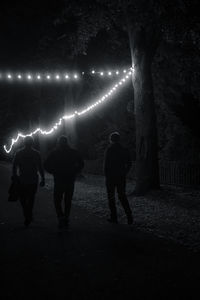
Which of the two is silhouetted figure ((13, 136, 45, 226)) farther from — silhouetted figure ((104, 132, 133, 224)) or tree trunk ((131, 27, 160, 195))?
tree trunk ((131, 27, 160, 195))

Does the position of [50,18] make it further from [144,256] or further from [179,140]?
[144,256]

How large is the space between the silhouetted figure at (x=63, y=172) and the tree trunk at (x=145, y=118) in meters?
8.20

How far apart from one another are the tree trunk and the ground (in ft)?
18.0

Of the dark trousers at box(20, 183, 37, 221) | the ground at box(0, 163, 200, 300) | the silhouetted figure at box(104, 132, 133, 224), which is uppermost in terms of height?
the silhouetted figure at box(104, 132, 133, 224)

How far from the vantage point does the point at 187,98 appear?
21.9 meters

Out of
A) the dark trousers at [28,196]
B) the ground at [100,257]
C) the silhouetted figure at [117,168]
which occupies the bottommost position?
the ground at [100,257]

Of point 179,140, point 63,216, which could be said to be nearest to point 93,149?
point 179,140

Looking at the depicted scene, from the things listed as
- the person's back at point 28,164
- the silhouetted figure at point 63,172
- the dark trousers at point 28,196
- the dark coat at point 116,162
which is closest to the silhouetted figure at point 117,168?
the dark coat at point 116,162

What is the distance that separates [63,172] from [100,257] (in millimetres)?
3164

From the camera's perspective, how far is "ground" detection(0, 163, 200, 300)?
5.31m

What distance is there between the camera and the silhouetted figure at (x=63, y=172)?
977 cm

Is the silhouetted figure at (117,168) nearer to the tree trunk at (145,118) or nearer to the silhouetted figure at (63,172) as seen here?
the silhouetted figure at (63,172)

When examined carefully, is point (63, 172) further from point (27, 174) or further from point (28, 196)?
point (28, 196)

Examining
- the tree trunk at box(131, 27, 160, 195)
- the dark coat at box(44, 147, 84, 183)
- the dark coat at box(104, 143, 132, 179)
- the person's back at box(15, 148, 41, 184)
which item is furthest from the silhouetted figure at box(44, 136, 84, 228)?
the tree trunk at box(131, 27, 160, 195)
